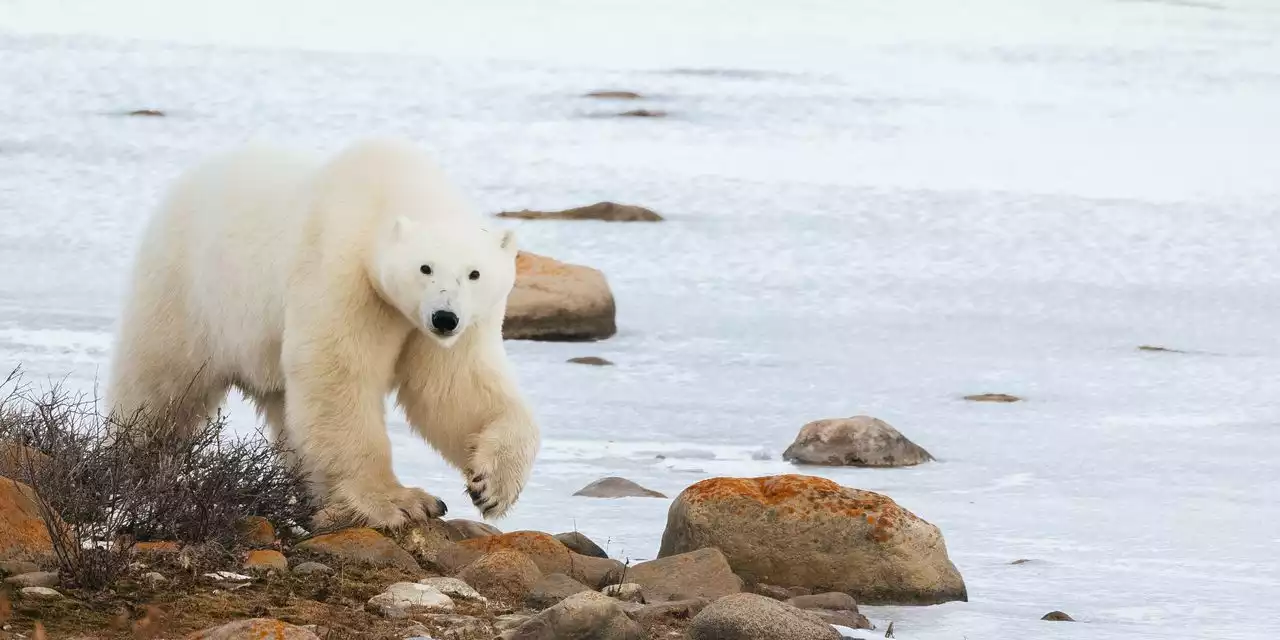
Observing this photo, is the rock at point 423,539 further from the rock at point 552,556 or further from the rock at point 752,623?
the rock at point 752,623

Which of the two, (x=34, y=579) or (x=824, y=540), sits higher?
(x=34, y=579)

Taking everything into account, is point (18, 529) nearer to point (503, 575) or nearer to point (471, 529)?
point (503, 575)

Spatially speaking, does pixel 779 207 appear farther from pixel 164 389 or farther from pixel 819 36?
pixel 819 36

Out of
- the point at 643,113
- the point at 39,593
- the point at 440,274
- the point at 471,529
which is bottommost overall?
the point at 471,529

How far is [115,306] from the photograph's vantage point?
8180 millimetres

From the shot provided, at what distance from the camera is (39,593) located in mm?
3156

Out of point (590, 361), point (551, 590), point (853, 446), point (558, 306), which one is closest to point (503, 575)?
point (551, 590)

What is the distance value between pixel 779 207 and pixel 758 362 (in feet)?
13.9

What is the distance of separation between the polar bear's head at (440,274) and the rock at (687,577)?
69 cm

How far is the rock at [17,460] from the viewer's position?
3723 millimetres

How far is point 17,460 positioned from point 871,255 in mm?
7150

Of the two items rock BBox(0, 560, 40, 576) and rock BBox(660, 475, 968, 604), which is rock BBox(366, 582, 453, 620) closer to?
rock BBox(0, 560, 40, 576)

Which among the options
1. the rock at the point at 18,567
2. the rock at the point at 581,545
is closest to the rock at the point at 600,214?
the rock at the point at 581,545

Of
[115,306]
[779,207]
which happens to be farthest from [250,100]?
[115,306]
